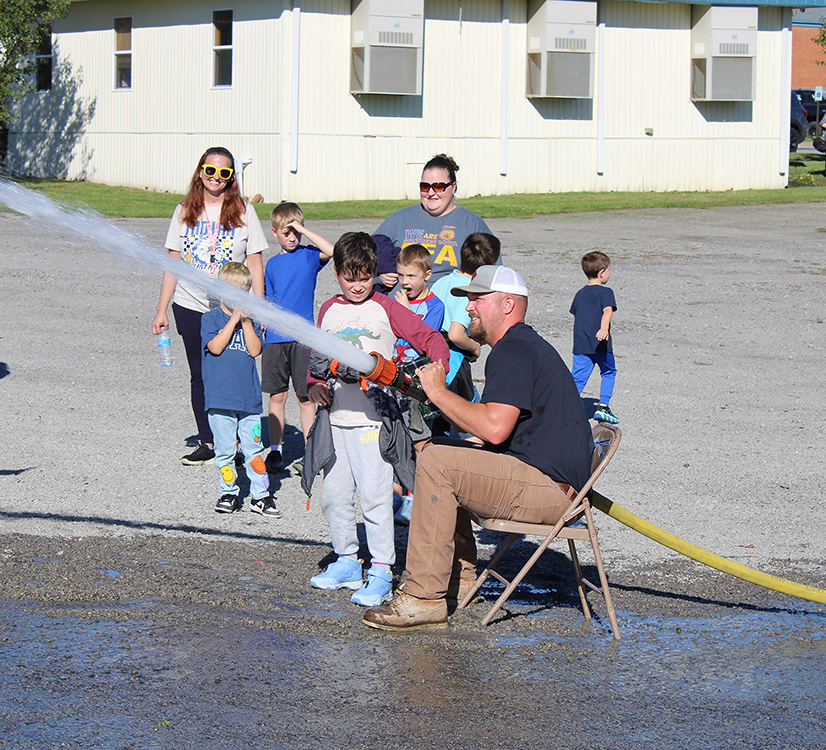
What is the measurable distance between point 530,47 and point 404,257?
2230cm

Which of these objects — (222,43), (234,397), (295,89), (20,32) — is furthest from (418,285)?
(20,32)

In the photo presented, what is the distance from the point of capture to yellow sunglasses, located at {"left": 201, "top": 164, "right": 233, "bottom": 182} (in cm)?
711

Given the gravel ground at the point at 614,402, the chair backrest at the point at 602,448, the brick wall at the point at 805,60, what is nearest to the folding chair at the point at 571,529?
the chair backrest at the point at 602,448

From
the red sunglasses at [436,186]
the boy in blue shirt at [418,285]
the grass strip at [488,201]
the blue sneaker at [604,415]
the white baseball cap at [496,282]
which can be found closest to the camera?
the white baseball cap at [496,282]

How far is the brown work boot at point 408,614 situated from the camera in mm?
A: 5074

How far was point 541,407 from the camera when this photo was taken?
17.0 feet

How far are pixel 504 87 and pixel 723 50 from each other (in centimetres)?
588

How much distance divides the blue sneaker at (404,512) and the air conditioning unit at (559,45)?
71.8 ft

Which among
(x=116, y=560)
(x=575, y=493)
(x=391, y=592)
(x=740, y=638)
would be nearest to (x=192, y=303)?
(x=116, y=560)

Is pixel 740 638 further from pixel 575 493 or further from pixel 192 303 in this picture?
pixel 192 303

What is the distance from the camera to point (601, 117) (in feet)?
93.6

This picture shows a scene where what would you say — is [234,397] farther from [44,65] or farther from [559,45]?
[44,65]

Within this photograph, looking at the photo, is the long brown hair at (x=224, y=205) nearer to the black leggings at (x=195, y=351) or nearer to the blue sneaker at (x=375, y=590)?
the black leggings at (x=195, y=351)

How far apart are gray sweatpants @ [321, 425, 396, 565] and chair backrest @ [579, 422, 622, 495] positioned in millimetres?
986
